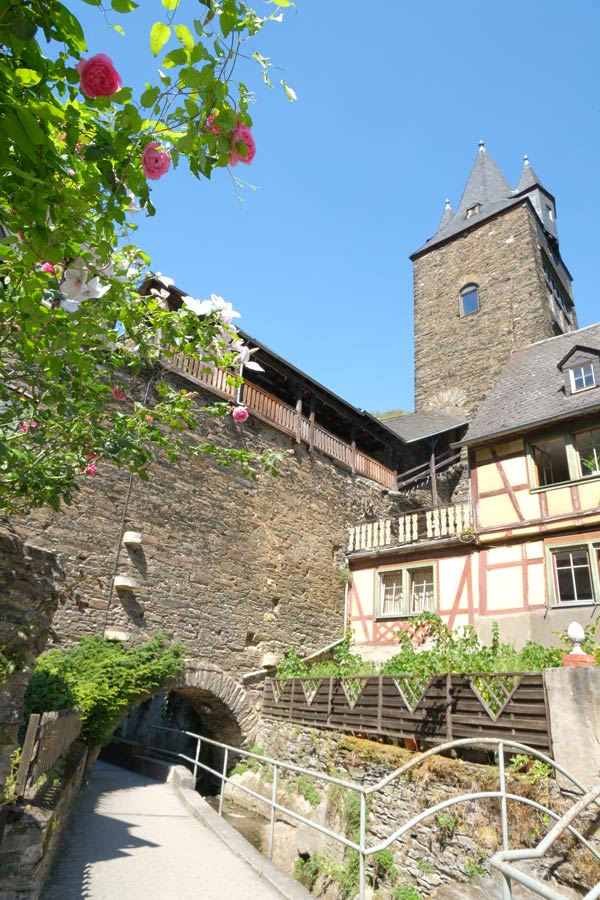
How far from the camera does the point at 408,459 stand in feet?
51.9

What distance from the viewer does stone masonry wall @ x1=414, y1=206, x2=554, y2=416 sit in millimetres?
17328

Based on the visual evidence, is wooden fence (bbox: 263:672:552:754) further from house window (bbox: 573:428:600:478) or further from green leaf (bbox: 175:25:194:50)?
green leaf (bbox: 175:25:194:50)

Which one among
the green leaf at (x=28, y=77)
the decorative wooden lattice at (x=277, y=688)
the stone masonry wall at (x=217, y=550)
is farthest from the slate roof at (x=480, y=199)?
the green leaf at (x=28, y=77)

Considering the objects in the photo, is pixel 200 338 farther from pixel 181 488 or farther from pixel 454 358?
pixel 454 358

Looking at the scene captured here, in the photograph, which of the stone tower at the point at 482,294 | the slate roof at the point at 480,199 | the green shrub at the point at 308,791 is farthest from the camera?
the slate roof at the point at 480,199

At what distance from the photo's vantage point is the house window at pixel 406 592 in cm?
1043

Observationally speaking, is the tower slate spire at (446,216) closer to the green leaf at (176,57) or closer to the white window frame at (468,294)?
the white window frame at (468,294)

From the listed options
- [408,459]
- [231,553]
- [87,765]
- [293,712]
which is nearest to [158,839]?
[87,765]

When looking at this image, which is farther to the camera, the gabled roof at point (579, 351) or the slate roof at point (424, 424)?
the slate roof at point (424, 424)

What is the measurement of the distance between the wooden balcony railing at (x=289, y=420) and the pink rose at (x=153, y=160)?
7.78 meters

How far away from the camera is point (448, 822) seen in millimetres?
5438

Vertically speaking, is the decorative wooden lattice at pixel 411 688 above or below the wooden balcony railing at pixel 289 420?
below

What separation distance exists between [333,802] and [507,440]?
6422 mm

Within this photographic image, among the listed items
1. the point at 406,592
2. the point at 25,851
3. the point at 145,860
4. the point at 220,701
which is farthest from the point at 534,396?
the point at 25,851
